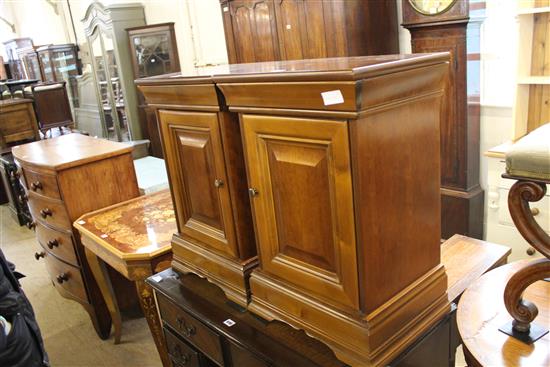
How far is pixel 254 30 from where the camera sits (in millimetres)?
3865

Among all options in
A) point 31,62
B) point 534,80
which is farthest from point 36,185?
point 31,62

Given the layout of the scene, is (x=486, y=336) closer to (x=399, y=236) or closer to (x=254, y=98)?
(x=399, y=236)

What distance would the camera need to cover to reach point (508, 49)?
294cm

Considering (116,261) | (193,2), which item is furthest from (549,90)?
(193,2)

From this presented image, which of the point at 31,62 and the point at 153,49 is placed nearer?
the point at 153,49

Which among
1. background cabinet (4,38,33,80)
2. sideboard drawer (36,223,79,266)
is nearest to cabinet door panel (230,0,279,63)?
sideboard drawer (36,223,79,266)

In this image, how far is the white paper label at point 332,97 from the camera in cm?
92

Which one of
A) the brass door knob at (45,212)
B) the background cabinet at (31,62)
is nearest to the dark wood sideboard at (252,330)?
the brass door knob at (45,212)

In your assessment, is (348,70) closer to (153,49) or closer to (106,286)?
(106,286)

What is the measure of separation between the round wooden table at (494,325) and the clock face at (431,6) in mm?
2005

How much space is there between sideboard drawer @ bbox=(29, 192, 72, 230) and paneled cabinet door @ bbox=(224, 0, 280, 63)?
1987 millimetres

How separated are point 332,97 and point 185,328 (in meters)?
1.04

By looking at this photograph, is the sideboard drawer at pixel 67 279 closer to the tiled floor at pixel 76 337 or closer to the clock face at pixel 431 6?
the tiled floor at pixel 76 337

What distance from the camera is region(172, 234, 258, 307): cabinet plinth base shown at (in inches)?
54.6
